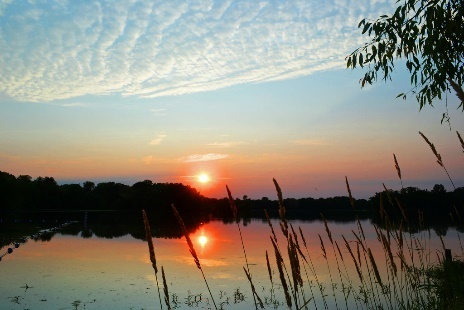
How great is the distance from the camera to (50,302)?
12.3 meters

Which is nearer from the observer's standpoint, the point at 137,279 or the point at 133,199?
the point at 137,279

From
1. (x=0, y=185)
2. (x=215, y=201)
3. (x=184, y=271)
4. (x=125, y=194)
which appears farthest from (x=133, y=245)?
(x=215, y=201)

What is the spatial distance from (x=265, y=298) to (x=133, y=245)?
1744 cm

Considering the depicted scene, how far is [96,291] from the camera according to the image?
45.6 feet

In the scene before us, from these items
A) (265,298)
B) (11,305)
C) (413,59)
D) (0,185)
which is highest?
(0,185)

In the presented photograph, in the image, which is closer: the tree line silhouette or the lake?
the lake

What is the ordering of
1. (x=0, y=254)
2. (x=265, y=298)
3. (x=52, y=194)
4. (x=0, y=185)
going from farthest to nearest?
(x=52, y=194) < (x=0, y=185) < (x=0, y=254) < (x=265, y=298)

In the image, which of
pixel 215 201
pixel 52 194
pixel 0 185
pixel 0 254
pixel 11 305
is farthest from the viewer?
pixel 215 201

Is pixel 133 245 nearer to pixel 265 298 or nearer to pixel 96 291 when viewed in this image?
pixel 96 291

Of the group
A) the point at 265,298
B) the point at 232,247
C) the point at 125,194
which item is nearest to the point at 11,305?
the point at 265,298

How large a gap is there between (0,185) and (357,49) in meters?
66.1

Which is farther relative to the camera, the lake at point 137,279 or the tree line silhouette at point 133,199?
the tree line silhouette at point 133,199

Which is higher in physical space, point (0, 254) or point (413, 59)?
point (413, 59)

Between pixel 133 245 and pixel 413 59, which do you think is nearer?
pixel 413 59
